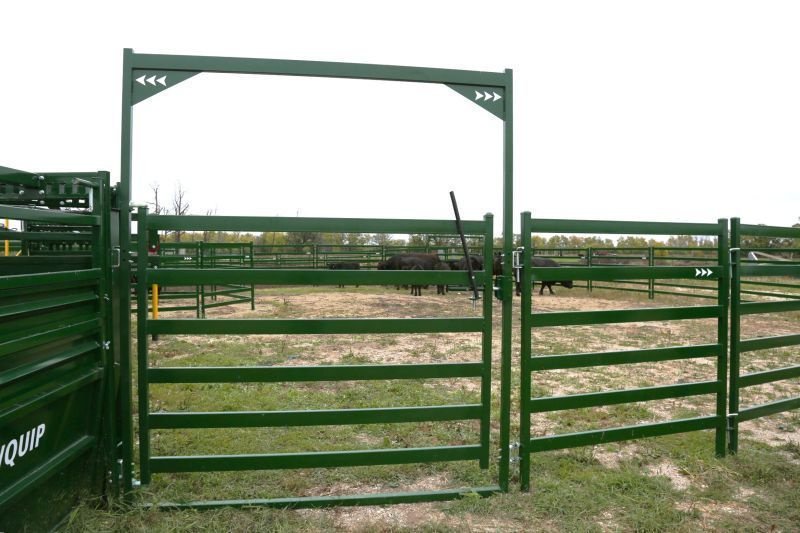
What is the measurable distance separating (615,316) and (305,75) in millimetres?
2491

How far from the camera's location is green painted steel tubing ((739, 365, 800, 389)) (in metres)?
3.58

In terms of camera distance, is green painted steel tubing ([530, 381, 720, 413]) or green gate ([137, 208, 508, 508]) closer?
green gate ([137, 208, 508, 508])

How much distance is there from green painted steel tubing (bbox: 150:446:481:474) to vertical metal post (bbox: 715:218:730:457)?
7.07 ft

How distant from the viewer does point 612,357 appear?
10.4 ft

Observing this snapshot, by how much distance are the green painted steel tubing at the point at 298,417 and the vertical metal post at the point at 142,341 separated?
7 cm

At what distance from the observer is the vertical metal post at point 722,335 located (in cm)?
354

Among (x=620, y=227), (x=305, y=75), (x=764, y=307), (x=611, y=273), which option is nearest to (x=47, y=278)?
(x=305, y=75)

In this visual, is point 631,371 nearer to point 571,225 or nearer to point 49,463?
point 571,225

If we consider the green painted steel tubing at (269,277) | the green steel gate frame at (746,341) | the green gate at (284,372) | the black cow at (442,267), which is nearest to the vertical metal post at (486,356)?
the green gate at (284,372)

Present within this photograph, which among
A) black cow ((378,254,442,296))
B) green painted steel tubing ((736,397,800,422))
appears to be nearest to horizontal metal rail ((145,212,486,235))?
green painted steel tubing ((736,397,800,422))

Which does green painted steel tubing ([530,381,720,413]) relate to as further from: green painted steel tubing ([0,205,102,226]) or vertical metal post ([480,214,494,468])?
green painted steel tubing ([0,205,102,226])

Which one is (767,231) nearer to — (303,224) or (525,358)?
(525,358)

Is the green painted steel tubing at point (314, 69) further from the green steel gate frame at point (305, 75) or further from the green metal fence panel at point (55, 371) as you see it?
the green metal fence panel at point (55, 371)

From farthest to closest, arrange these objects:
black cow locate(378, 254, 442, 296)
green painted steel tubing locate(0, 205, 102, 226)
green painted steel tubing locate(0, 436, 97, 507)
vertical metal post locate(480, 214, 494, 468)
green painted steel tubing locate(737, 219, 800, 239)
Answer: black cow locate(378, 254, 442, 296) < green painted steel tubing locate(737, 219, 800, 239) < vertical metal post locate(480, 214, 494, 468) < green painted steel tubing locate(0, 436, 97, 507) < green painted steel tubing locate(0, 205, 102, 226)
